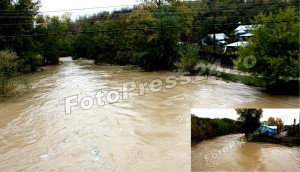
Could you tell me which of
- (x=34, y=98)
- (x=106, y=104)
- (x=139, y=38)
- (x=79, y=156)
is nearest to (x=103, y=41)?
(x=139, y=38)

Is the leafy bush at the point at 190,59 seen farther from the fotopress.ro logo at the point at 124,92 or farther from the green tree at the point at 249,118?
the green tree at the point at 249,118

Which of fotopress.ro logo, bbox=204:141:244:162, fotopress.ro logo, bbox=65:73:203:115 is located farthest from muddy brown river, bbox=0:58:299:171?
fotopress.ro logo, bbox=204:141:244:162

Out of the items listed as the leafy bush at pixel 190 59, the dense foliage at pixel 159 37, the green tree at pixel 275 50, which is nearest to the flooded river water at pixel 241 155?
the dense foliage at pixel 159 37

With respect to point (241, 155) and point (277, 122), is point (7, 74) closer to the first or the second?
point (241, 155)

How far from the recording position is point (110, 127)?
11898mm

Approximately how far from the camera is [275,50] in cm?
1540

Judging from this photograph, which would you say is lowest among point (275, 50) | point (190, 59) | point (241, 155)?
point (241, 155)

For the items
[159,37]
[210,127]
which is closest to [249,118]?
[210,127]

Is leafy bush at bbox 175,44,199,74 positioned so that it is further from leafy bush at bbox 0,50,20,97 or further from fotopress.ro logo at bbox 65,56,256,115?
leafy bush at bbox 0,50,20,97

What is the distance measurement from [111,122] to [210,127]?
9.41 m

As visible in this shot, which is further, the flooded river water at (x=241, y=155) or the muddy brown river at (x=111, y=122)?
the muddy brown river at (x=111, y=122)

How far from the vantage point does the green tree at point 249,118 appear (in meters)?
3.19

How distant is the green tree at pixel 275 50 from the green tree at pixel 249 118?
12.7 meters

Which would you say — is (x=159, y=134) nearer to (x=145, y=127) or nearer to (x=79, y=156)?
(x=145, y=127)
